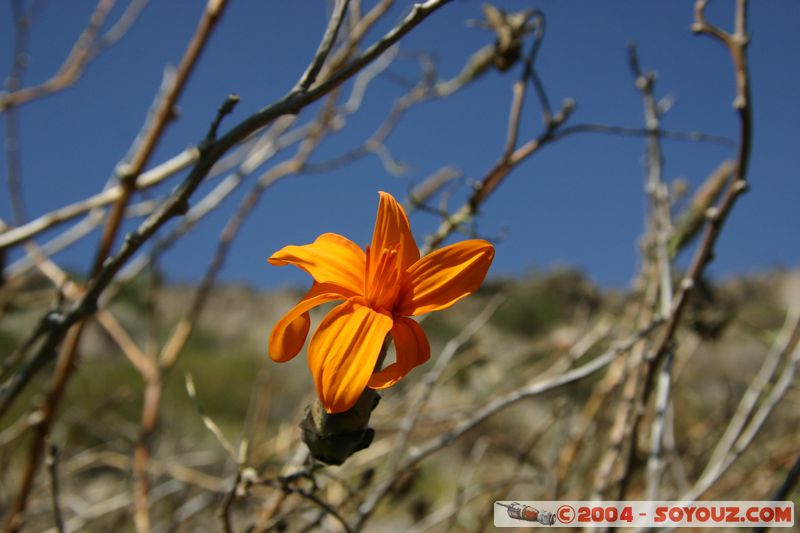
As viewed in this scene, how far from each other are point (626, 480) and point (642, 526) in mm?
103

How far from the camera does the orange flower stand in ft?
1.50

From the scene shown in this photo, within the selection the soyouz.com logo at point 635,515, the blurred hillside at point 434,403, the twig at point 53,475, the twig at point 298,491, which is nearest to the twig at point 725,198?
the soyouz.com logo at point 635,515

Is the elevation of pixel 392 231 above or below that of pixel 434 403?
below

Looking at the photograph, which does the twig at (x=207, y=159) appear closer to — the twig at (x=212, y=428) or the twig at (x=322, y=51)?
the twig at (x=322, y=51)

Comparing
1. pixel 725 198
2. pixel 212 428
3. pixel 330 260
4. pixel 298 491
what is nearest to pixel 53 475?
pixel 212 428

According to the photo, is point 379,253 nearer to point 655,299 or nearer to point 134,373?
point 655,299

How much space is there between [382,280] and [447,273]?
0.05 m

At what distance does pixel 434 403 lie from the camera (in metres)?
4.30

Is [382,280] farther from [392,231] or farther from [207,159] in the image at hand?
[207,159]

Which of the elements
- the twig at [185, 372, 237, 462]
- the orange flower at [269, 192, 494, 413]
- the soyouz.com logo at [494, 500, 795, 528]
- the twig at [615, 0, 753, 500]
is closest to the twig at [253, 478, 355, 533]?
the twig at [185, 372, 237, 462]

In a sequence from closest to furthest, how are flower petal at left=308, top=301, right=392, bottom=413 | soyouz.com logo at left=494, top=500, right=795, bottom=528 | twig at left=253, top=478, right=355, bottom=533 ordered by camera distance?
flower petal at left=308, top=301, right=392, bottom=413 < twig at left=253, top=478, right=355, bottom=533 < soyouz.com logo at left=494, top=500, right=795, bottom=528

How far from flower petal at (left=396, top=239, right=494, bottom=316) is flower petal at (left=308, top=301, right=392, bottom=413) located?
0.05 metres

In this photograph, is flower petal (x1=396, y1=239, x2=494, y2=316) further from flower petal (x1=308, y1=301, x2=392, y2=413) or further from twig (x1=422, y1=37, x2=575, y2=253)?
twig (x1=422, y1=37, x2=575, y2=253)

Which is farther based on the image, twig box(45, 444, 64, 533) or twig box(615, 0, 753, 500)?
Result: twig box(615, 0, 753, 500)
